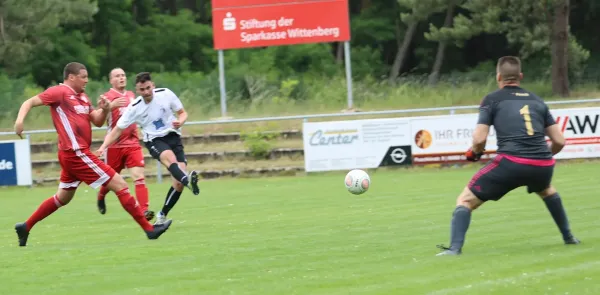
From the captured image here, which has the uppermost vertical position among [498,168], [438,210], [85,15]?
[85,15]

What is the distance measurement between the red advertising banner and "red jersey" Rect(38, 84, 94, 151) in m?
16.3

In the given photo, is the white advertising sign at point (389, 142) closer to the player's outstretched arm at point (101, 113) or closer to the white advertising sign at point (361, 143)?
the white advertising sign at point (361, 143)

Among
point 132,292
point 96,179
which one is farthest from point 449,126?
point 132,292

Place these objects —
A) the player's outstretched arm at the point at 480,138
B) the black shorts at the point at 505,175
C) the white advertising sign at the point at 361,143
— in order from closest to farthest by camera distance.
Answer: the player's outstretched arm at the point at 480,138
the black shorts at the point at 505,175
the white advertising sign at the point at 361,143

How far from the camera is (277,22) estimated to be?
28250 mm

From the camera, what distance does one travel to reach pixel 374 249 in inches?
406

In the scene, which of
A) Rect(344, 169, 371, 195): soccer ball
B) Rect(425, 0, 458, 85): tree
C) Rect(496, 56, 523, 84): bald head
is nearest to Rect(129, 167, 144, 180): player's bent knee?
Rect(344, 169, 371, 195): soccer ball

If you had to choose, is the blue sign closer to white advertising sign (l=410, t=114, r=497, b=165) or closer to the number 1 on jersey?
white advertising sign (l=410, t=114, r=497, b=165)

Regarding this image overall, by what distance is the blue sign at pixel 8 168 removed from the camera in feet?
79.1

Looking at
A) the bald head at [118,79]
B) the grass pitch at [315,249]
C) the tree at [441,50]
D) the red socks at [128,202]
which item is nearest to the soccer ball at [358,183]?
the grass pitch at [315,249]

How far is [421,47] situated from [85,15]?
1740 cm

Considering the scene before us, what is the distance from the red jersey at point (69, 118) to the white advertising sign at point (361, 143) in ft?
40.0

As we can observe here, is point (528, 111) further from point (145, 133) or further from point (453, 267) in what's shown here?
point (145, 133)

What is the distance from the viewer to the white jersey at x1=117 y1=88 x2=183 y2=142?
13.9 m
